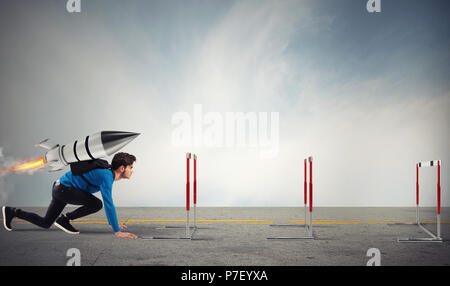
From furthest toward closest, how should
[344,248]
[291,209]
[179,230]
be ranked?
[291,209]
[179,230]
[344,248]

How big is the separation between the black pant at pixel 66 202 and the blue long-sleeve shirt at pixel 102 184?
0.08m

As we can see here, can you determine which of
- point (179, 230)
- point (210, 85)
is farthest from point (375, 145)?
point (179, 230)

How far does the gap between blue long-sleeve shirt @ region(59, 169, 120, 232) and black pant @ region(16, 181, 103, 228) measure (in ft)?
0.25

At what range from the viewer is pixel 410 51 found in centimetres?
962

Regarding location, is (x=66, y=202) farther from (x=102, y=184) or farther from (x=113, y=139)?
(x=113, y=139)

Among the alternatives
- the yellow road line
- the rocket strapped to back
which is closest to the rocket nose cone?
the rocket strapped to back

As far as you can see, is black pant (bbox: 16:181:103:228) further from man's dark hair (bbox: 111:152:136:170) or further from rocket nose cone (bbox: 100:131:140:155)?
rocket nose cone (bbox: 100:131:140:155)

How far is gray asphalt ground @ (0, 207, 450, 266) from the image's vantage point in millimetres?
4340

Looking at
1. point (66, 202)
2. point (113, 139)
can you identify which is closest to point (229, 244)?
point (113, 139)

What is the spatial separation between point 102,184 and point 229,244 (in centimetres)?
186
